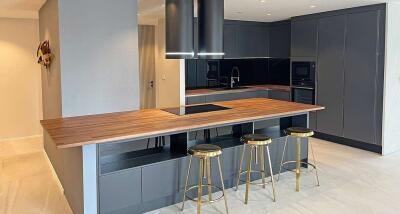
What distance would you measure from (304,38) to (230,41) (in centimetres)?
151

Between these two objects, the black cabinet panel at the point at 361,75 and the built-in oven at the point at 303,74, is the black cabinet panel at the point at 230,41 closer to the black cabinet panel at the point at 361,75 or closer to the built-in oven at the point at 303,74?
the built-in oven at the point at 303,74

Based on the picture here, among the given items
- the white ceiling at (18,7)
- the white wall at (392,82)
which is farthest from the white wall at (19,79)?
the white wall at (392,82)

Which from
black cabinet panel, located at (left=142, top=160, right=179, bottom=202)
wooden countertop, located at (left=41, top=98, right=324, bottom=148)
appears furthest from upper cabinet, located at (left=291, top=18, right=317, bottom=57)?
black cabinet panel, located at (left=142, top=160, right=179, bottom=202)

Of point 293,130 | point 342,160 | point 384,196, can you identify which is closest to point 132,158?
point 293,130

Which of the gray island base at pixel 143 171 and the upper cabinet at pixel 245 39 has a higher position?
the upper cabinet at pixel 245 39

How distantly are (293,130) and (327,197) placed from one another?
83 centimetres

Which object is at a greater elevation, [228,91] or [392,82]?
[392,82]

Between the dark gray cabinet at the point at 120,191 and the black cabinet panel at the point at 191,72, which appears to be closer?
the dark gray cabinet at the point at 120,191

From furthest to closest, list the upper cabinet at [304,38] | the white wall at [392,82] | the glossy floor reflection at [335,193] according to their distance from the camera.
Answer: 1. the upper cabinet at [304,38]
2. the white wall at [392,82]
3. the glossy floor reflection at [335,193]

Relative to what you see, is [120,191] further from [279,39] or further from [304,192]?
[279,39]

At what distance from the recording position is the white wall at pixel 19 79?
6.37 meters

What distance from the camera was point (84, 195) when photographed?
9.55ft

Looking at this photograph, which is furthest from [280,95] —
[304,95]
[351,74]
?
[351,74]

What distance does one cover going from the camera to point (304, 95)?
6.51 meters
